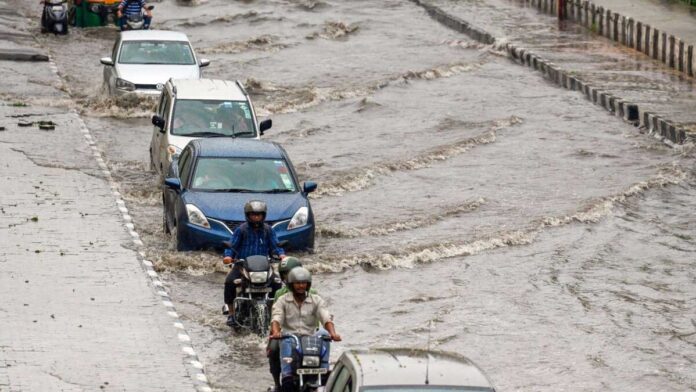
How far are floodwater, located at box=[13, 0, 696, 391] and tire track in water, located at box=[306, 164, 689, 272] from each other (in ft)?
0.11

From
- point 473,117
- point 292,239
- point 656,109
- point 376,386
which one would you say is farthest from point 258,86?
point 376,386

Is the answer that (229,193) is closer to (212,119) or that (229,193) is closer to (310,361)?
(212,119)

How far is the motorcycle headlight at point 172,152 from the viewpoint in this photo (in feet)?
73.2

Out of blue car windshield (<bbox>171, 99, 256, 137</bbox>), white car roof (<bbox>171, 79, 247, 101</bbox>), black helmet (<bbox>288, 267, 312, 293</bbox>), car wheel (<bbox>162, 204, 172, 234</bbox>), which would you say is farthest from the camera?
white car roof (<bbox>171, 79, 247, 101</bbox>)

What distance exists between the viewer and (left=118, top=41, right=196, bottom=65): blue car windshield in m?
30.7

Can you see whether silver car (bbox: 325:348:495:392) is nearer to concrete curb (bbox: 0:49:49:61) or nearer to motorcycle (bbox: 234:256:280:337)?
motorcycle (bbox: 234:256:280:337)

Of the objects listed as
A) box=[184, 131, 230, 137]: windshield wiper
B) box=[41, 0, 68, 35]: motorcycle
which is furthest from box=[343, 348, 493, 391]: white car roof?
box=[41, 0, 68, 35]: motorcycle

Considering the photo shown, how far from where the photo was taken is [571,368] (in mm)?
15414

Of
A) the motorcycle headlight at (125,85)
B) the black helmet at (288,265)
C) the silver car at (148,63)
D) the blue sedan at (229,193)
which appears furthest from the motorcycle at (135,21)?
the black helmet at (288,265)

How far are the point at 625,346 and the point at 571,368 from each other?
3.85 feet

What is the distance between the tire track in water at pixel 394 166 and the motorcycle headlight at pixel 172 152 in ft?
8.81

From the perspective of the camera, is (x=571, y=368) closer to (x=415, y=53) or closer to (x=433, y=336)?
(x=433, y=336)

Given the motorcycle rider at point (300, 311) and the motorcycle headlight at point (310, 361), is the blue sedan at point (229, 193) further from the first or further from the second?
the motorcycle headlight at point (310, 361)

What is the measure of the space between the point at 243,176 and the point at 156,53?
11.9 metres
